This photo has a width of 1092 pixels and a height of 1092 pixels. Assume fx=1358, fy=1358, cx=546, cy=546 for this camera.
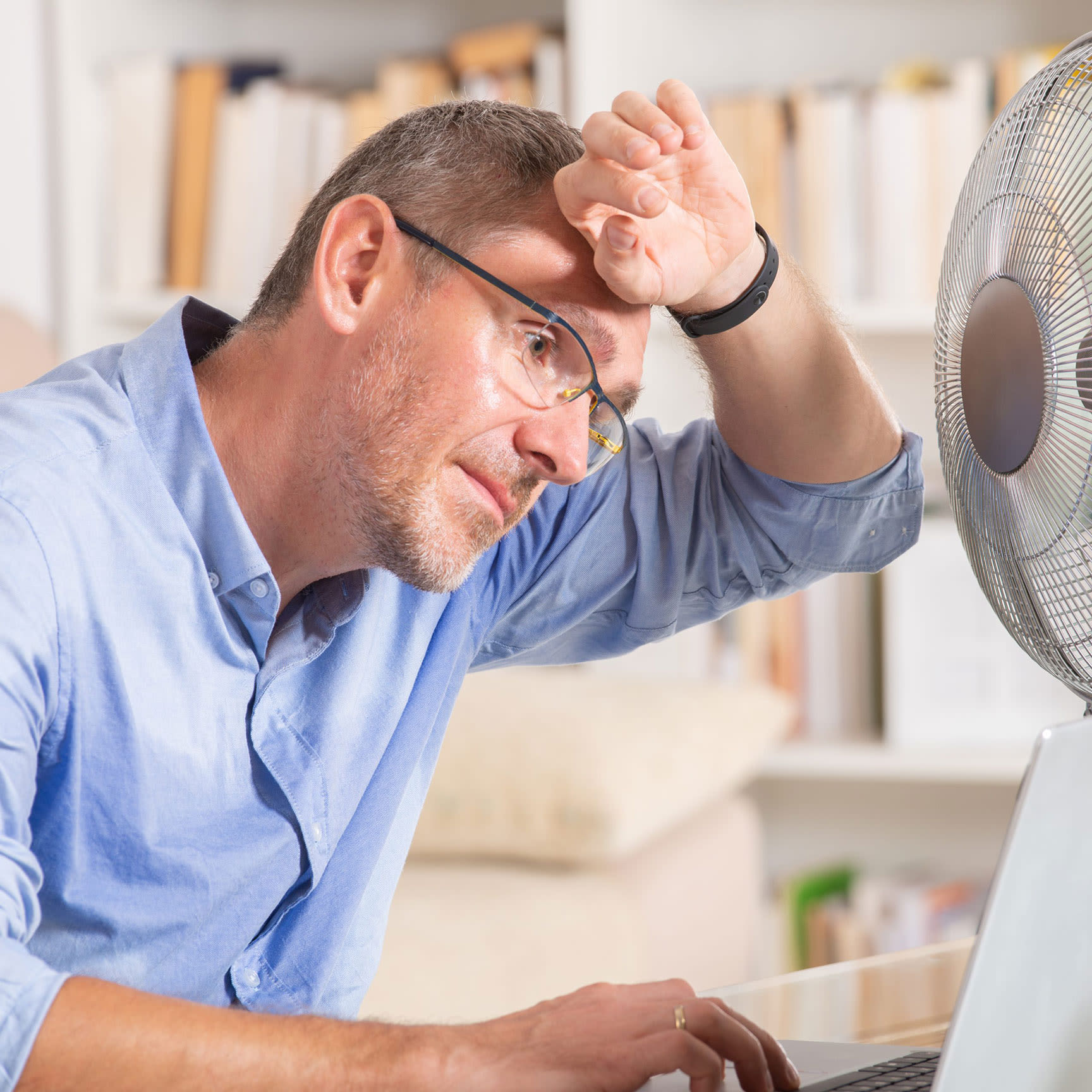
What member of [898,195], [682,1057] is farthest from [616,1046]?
[898,195]

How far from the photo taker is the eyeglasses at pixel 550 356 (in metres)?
0.88

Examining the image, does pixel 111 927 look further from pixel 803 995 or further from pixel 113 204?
pixel 113 204

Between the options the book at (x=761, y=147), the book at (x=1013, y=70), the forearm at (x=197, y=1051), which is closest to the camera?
the forearm at (x=197, y=1051)

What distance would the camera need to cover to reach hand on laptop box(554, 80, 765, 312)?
81 centimetres

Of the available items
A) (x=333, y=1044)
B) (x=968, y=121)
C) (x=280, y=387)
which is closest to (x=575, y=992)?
(x=333, y=1044)

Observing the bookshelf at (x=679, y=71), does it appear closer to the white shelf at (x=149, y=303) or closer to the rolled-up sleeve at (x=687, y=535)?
the white shelf at (x=149, y=303)

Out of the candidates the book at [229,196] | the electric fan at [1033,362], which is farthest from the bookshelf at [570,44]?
the electric fan at [1033,362]

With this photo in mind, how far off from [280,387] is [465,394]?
0.50ft

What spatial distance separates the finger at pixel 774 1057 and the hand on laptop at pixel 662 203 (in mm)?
443

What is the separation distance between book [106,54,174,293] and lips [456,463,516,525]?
1.49 metres

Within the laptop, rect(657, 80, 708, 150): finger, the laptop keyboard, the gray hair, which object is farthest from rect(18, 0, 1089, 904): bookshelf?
the laptop

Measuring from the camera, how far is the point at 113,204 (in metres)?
2.21

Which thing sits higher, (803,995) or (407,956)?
(803,995)

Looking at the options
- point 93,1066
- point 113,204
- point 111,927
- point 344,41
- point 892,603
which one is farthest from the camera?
point 344,41
